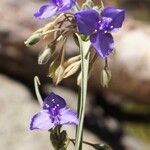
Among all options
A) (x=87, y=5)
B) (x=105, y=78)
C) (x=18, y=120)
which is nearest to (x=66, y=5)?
(x=87, y=5)

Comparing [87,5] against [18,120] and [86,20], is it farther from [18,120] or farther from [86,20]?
[18,120]

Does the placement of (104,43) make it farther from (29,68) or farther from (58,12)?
(29,68)

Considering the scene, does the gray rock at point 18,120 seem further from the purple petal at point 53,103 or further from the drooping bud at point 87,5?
the drooping bud at point 87,5

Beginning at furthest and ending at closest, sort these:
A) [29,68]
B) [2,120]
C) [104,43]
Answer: [29,68] < [2,120] < [104,43]

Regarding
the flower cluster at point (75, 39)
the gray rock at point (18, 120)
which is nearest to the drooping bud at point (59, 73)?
the flower cluster at point (75, 39)

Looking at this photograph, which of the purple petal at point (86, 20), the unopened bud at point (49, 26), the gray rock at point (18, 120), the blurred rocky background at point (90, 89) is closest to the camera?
the purple petal at point (86, 20)

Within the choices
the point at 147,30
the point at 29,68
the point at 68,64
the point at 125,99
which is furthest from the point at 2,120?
the point at 68,64
